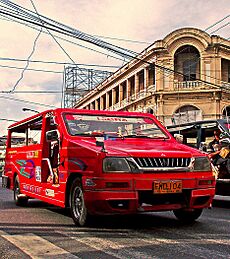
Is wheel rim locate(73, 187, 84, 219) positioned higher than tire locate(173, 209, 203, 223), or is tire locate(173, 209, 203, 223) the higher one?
wheel rim locate(73, 187, 84, 219)

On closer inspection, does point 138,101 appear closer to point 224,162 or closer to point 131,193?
point 224,162

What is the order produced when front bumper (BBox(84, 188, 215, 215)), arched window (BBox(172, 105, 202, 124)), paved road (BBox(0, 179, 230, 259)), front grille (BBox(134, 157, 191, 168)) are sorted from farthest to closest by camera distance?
arched window (BBox(172, 105, 202, 124)) < front grille (BBox(134, 157, 191, 168)) < front bumper (BBox(84, 188, 215, 215)) < paved road (BBox(0, 179, 230, 259))

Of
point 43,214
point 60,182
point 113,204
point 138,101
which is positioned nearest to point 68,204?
point 60,182

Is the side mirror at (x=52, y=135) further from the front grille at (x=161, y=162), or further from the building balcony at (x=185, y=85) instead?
the building balcony at (x=185, y=85)

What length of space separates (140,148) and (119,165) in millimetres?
603

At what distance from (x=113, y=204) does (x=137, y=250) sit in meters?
1.20

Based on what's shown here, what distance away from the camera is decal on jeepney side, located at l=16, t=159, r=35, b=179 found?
8977 mm

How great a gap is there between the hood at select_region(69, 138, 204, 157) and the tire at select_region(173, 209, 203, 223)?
3.40 feet

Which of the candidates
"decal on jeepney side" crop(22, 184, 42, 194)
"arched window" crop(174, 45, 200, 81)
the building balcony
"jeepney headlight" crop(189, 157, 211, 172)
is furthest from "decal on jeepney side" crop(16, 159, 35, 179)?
"arched window" crop(174, 45, 200, 81)

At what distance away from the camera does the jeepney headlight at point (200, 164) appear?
6.45 m

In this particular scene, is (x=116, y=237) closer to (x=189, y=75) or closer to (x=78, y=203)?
Answer: (x=78, y=203)

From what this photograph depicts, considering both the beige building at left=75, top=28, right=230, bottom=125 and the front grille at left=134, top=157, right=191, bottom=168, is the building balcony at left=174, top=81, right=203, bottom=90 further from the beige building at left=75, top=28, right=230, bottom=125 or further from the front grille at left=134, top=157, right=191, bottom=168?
the front grille at left=134, top=157, right=191, bottom=168

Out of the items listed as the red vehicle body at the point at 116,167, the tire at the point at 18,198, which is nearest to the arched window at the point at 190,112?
the tire at the point at 18,198

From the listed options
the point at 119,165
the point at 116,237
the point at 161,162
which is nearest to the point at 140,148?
the point at 161,162
